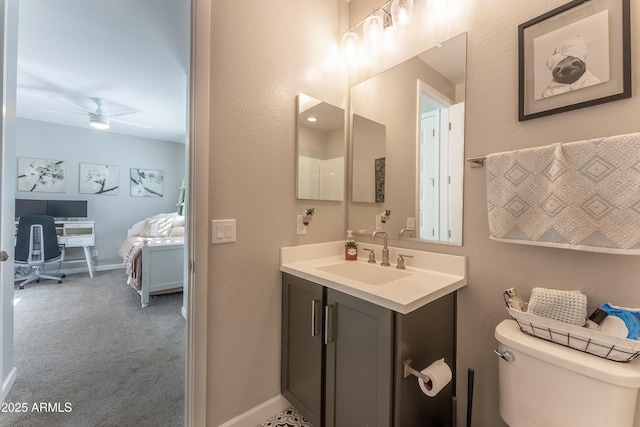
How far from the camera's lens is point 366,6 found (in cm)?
Answer: 167

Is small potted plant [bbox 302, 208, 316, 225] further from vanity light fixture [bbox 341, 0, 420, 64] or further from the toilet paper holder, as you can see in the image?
vanity light fixture [bbox 341, 0, 420, 64]

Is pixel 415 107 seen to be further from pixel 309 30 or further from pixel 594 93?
pixel 309 30

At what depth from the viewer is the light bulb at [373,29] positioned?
151 centimetres

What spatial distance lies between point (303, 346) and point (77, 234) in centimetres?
495

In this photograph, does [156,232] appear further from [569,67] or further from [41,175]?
[569,67]

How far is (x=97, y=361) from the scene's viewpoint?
1.93m

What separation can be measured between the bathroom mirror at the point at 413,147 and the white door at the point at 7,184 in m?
1.97

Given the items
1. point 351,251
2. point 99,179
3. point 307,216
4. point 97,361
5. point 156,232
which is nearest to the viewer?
point 307,216

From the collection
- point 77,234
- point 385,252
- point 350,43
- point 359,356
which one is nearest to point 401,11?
point 350,43

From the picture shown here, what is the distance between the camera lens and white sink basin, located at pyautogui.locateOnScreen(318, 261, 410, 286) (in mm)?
1354

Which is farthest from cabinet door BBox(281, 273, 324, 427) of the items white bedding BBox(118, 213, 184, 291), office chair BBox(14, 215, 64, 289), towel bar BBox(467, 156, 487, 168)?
office chair BBox(14, 215, 64, 289)

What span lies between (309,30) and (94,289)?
14.2 feet

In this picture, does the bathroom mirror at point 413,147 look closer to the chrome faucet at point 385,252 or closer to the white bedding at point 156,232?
the chrome faucet at point 385,252

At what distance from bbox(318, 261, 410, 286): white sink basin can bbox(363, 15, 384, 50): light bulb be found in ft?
4.49
